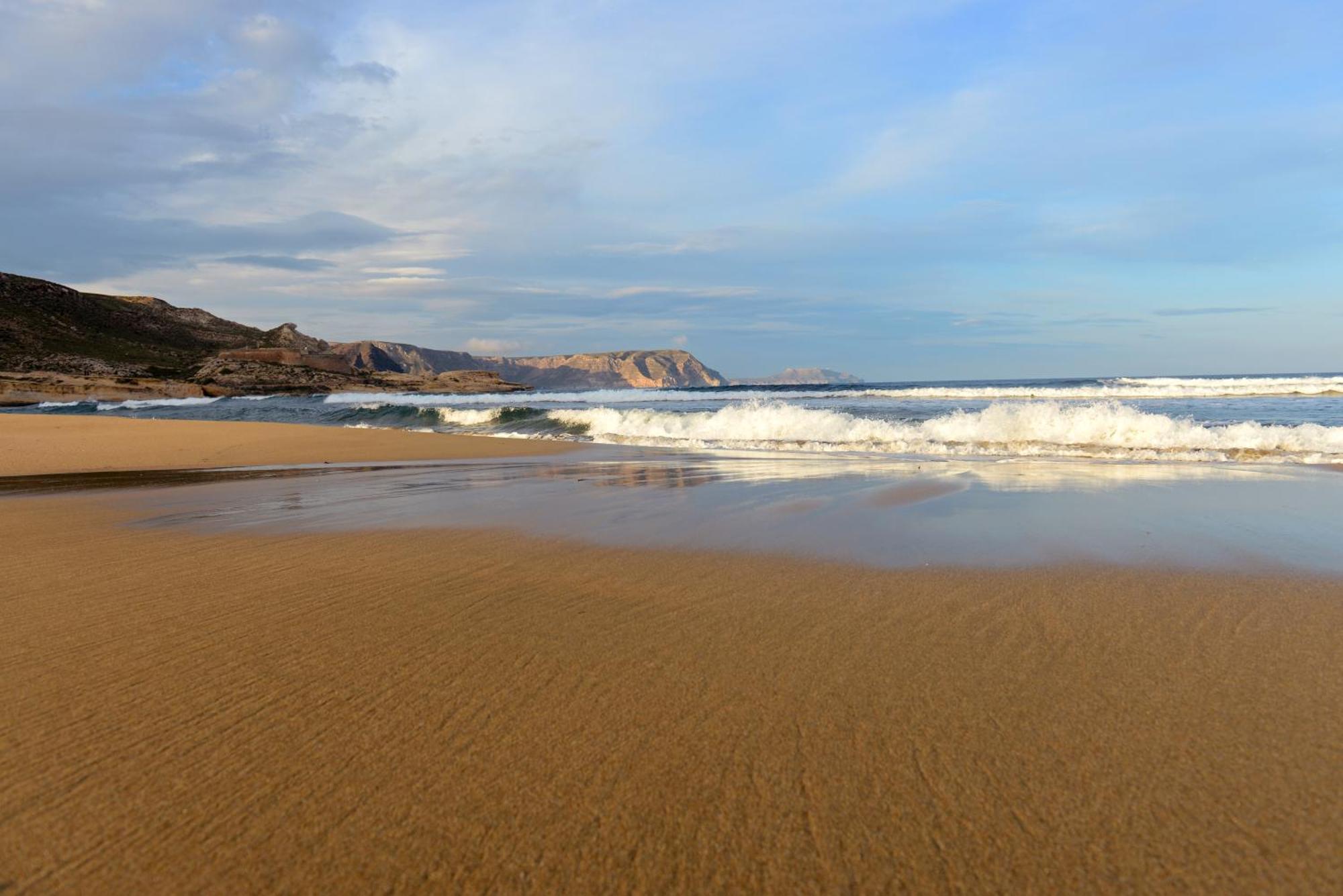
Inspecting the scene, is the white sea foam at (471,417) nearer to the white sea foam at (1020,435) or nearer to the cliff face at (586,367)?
the white sea foam at (1020,435)

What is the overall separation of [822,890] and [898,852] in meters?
0.20

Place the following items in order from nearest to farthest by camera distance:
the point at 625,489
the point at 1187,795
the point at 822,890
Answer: the point at 822,890 < the point at 1187,795 < the point at 625,489

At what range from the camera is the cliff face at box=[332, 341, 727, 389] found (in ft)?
472

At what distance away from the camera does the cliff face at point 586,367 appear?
14400 centimetres

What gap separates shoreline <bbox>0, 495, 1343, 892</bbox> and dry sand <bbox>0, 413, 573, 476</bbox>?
868cm

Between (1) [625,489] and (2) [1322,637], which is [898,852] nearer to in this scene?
(2) [1322,637]

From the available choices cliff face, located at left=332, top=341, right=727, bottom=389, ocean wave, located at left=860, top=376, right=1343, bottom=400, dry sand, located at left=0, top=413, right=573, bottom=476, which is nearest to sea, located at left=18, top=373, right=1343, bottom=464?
ocean wave, located at left=860, top=376, right=1343, bottom=400

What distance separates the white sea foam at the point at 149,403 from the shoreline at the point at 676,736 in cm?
3655

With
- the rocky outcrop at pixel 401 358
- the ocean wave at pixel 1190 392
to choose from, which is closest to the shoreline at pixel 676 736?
the ocean wave at pixel 1190 392

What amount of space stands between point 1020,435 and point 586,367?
151 metres

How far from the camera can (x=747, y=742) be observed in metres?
1.94

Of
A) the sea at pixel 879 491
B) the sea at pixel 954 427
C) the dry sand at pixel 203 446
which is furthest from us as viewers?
the dry sand at pixel 203 446

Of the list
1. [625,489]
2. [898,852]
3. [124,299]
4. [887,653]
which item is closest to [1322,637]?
[887,653]

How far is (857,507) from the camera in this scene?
5.96m
